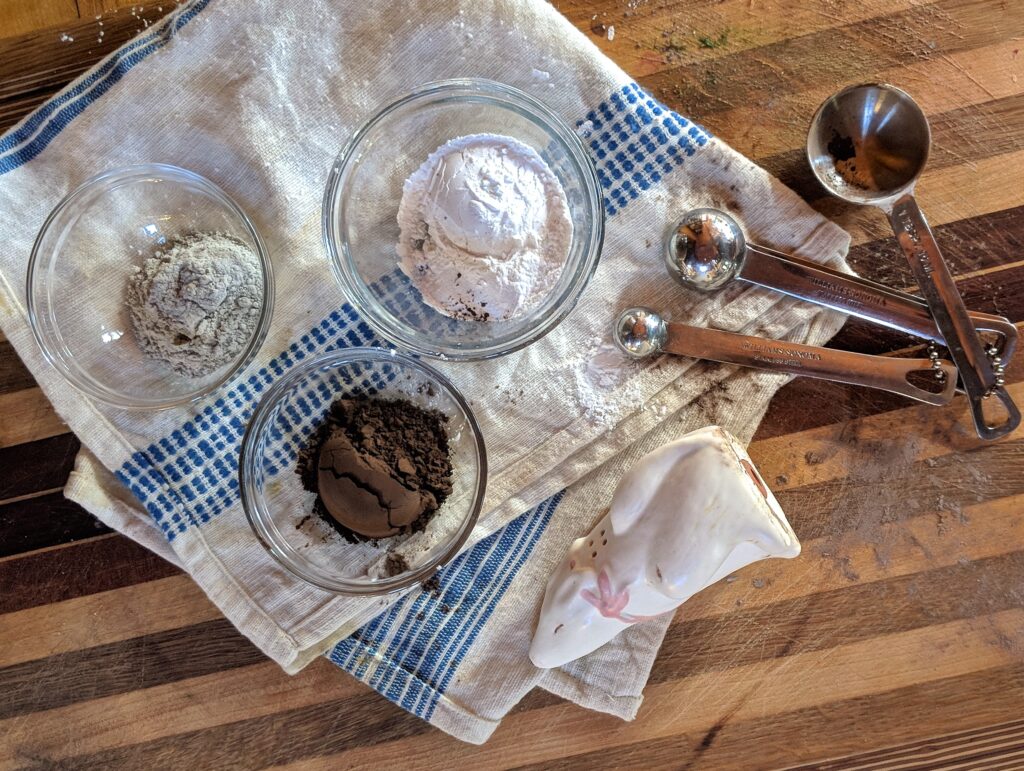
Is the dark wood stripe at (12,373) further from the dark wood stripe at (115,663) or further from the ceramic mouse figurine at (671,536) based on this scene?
the ceramic mouse figurine at (671,536)

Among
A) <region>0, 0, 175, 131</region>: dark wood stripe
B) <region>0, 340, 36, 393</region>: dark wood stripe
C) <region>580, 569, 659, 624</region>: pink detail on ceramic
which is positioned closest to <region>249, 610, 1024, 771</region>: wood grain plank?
<region>580, 569, 659, 624</region>: pink detail on ceramic

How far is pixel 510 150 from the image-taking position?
101 cm

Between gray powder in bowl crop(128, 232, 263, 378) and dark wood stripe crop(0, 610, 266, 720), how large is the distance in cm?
40

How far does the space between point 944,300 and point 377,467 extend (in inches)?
32.5

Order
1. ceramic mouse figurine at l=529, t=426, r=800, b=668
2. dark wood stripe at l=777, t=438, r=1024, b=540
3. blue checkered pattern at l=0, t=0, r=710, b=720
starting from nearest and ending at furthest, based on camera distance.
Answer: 1. ceramic mouse figurine at l=529, t=426, r=800, b=668
2. blue checkered pattern at l=0, t=0, r=710, b=720
3. dark wood stripe at l=777, t=438, r=1024, b=540

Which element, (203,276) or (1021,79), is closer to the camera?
(203,276)

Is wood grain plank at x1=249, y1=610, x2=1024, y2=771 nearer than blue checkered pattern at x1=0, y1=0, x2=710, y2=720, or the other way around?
blue checkered pattern at x1=0, y1=0, x2=710, y2=720

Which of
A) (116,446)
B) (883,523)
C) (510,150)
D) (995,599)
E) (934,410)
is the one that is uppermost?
(510,150)

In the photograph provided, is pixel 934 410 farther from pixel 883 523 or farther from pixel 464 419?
pixel 464 419

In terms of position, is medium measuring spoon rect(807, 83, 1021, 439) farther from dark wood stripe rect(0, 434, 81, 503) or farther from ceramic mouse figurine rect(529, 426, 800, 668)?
dark wood stripe rect(0, 434, 81, 503)

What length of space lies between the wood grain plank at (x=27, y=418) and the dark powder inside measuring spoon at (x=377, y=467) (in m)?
0.38

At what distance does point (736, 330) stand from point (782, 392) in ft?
0.43

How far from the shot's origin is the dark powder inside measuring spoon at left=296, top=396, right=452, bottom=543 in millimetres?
987

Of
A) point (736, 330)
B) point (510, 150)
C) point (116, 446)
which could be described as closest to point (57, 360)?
point (116, 446)
